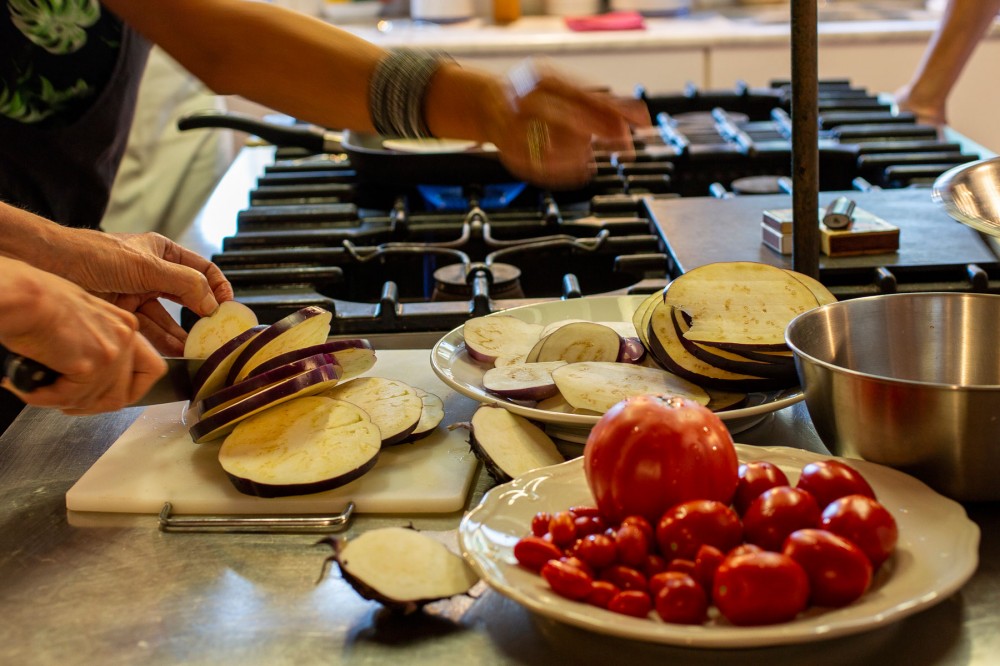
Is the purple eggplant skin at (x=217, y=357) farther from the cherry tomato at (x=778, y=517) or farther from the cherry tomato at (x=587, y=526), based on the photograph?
the cherry tomato at (x=778, y=517)

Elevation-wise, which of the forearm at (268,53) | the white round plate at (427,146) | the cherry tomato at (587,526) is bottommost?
the cherry tomato at (587,526)

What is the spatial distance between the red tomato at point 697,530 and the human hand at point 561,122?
56 centimetres

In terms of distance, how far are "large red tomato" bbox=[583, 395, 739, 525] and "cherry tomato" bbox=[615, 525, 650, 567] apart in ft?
0.17

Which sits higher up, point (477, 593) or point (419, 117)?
point (419, 117)

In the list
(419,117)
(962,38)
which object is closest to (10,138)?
(419,117)

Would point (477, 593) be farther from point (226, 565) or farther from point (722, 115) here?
point (722, 115)

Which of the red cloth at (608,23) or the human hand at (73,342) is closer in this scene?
the human hand at (73,342)

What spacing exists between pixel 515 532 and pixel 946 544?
31 cm

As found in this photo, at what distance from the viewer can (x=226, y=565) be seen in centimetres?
87

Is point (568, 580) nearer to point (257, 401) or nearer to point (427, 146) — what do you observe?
point (257, 401)

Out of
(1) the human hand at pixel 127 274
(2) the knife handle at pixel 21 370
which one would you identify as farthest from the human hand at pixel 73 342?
(1) the human hand at pixel 127 274

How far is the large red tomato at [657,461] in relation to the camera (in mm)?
779

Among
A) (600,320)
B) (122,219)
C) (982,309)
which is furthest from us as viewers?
(122,219)

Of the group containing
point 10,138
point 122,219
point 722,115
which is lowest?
point 122,219
